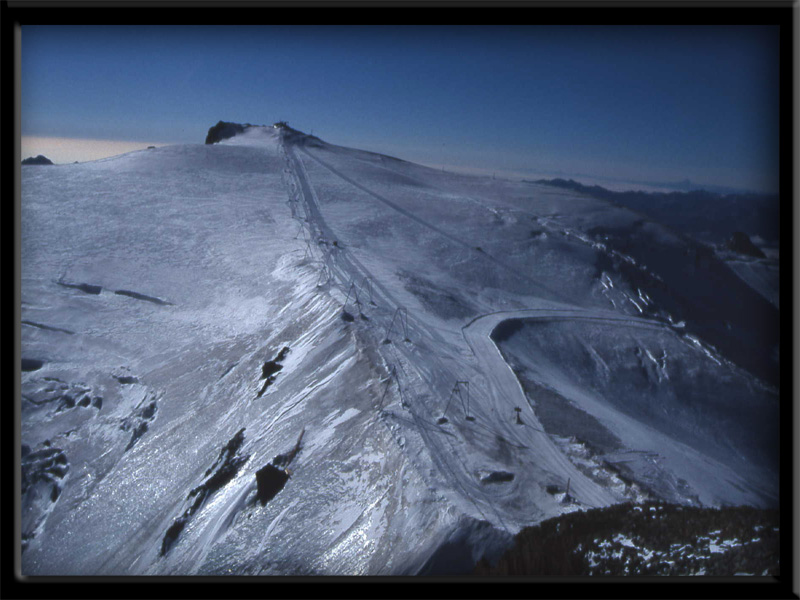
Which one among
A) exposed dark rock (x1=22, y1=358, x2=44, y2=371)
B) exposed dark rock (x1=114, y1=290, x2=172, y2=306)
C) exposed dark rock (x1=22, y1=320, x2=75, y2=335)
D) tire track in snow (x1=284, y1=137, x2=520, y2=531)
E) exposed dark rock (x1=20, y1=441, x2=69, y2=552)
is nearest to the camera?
tire track in snow (x1=284, y1=137, x2=520, y2=531)

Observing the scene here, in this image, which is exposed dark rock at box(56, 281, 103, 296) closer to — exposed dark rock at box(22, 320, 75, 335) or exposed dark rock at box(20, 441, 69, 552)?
exposed dark rock at box(22, 320, 75, 335)

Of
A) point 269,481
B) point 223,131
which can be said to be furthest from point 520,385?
point 223,131

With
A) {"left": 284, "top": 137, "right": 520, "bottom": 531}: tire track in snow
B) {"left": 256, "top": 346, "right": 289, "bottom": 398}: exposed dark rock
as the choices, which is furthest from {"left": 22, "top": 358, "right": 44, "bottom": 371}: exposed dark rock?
{"left": 284, "top": 137, "right": 520, "bottom": 531}: tire track in snow

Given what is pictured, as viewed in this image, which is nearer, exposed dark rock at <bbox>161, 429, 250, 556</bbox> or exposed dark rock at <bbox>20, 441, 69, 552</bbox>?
exposed dark rock at <bbox>161, 429, 250, 556</bbox>

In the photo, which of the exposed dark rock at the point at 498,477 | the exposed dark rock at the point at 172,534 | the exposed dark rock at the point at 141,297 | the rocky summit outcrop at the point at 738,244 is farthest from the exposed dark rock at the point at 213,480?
the rocky summit outcrop at the point at 738,244

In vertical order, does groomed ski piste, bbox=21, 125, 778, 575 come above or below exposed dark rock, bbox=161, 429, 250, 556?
above

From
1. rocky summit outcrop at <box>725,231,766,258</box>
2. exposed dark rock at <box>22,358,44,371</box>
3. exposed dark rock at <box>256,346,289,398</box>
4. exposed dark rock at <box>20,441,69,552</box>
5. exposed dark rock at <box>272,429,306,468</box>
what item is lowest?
exposed dark rock at <box>20,441,69,552</box>

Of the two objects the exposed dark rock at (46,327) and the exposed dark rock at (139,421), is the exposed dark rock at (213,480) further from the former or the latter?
the exposed dark rock at (46,327)

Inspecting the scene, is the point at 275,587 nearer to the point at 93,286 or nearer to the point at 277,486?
the point at 277,486
